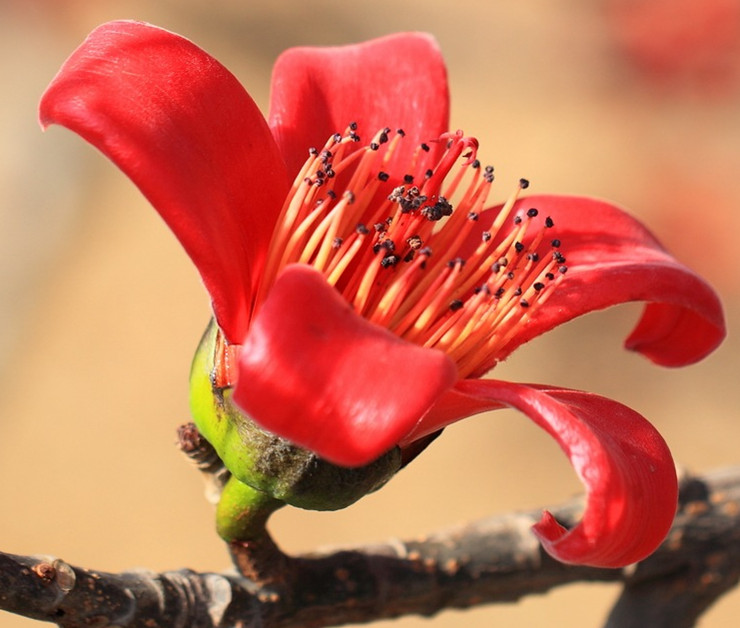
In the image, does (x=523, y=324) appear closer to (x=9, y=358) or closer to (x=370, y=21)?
(x=9, y=358)

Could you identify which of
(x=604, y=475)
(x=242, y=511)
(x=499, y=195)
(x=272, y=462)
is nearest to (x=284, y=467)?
(x=272, y=462)

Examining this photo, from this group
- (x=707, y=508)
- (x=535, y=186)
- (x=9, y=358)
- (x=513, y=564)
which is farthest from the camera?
(x=535, y=186)

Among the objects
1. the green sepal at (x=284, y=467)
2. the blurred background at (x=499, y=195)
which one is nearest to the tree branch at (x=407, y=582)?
the green sepal at (x=284, y=467)

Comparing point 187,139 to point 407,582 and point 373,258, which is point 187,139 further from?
point 407,582

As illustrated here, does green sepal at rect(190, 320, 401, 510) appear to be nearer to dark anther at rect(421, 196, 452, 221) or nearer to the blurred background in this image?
dark anther at rect(421, 196, 452, 221)

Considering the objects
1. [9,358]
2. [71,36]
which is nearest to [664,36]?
[71,36]

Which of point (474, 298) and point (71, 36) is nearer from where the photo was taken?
point (474, 298)
